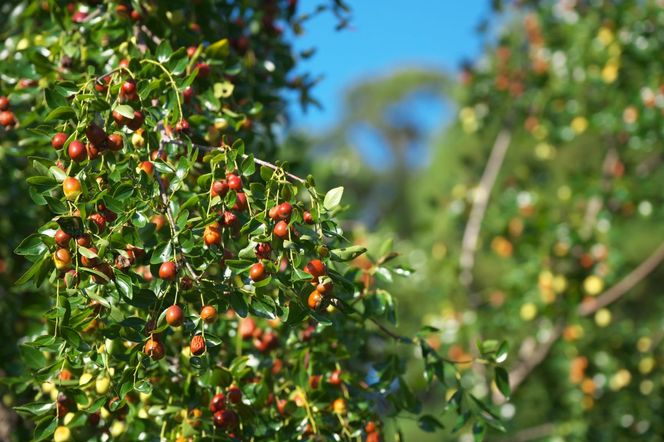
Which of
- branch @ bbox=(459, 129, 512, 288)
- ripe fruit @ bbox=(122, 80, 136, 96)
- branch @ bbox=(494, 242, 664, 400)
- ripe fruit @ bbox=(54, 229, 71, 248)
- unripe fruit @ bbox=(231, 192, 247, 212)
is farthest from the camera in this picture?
branch @ bbox=(459, 129, 512, 288)

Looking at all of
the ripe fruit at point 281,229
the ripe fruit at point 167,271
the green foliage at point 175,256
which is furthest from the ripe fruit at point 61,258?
the ripe fruit at point 281,229

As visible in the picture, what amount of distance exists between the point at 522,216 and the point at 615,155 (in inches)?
24.1

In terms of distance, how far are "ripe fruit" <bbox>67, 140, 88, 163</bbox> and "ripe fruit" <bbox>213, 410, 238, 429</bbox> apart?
607 mm

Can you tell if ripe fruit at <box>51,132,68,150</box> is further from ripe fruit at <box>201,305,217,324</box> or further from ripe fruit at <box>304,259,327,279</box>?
ripe fruit at <box>304,259,327,279</box>

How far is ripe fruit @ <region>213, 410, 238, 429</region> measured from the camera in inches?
60.4

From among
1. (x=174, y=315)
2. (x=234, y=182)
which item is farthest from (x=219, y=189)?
(x=174, y=315)

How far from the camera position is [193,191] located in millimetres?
1660

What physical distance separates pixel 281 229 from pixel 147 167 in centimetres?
34

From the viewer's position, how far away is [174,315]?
4.36 ft

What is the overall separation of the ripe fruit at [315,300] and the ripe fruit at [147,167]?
16.7 inches

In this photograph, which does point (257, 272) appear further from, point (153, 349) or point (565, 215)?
point (565, 215)

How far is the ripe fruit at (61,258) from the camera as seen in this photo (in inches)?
51.6

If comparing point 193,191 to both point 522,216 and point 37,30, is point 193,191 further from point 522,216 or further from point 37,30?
point 522,216

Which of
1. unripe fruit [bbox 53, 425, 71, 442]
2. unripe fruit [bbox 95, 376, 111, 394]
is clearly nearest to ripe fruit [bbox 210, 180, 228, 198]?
unripe fruit [bbox 95, 376, 111, 394]
